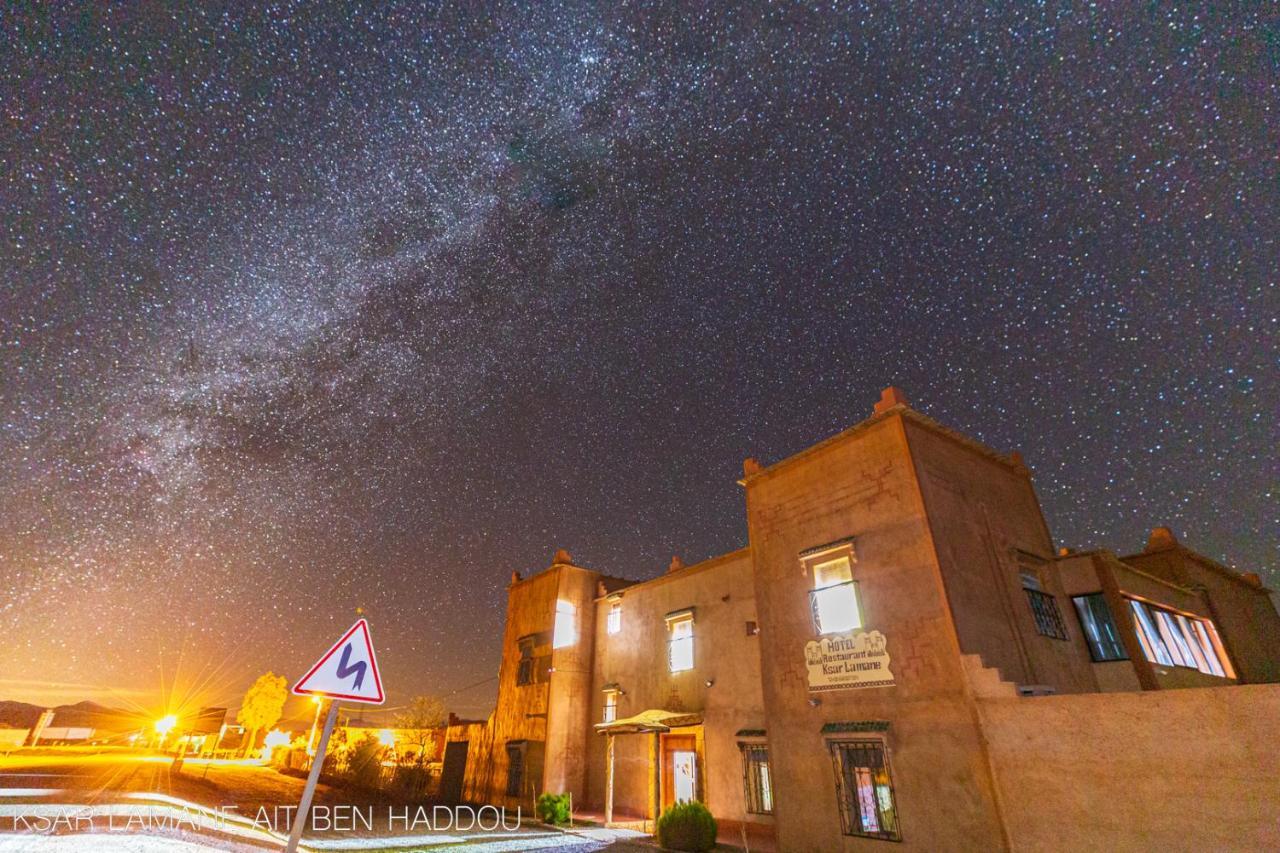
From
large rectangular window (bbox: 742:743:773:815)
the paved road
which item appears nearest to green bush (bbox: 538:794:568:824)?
the paved road

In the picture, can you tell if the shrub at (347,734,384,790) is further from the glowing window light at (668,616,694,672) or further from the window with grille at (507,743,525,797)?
the glowing window light at (668,616,694,672)

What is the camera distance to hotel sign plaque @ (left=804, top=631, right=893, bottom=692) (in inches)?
476

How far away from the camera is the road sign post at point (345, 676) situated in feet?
15.5

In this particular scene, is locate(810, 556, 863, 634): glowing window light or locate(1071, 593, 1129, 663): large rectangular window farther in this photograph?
locate(1071, 593, 1129, 663): large rectangular window

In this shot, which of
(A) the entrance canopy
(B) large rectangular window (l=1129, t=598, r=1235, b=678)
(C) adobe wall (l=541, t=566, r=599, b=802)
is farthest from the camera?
(C) adobe wall (l=541, t=566, r=599, b=802)

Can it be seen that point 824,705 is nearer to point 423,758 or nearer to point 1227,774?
point 1227,774

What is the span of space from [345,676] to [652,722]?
13.6m

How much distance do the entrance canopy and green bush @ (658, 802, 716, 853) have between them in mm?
3166

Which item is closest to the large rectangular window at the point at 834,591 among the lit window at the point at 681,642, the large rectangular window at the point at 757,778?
the large rectangular window at the point at 757,778

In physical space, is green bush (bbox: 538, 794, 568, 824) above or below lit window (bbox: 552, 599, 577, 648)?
below

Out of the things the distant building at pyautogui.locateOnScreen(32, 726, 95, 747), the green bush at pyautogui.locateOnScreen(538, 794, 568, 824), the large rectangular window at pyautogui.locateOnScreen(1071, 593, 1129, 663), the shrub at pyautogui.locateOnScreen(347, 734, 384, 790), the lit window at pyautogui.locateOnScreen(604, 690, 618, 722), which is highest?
the large rectangular window at pyautogui.locateOnScreen(1071, 593, 1129, 663)

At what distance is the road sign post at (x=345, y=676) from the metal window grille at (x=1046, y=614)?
14.5 metres

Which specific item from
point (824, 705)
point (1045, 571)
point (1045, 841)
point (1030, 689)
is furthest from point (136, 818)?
point (1045, 571)

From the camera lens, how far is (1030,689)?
10633mm
